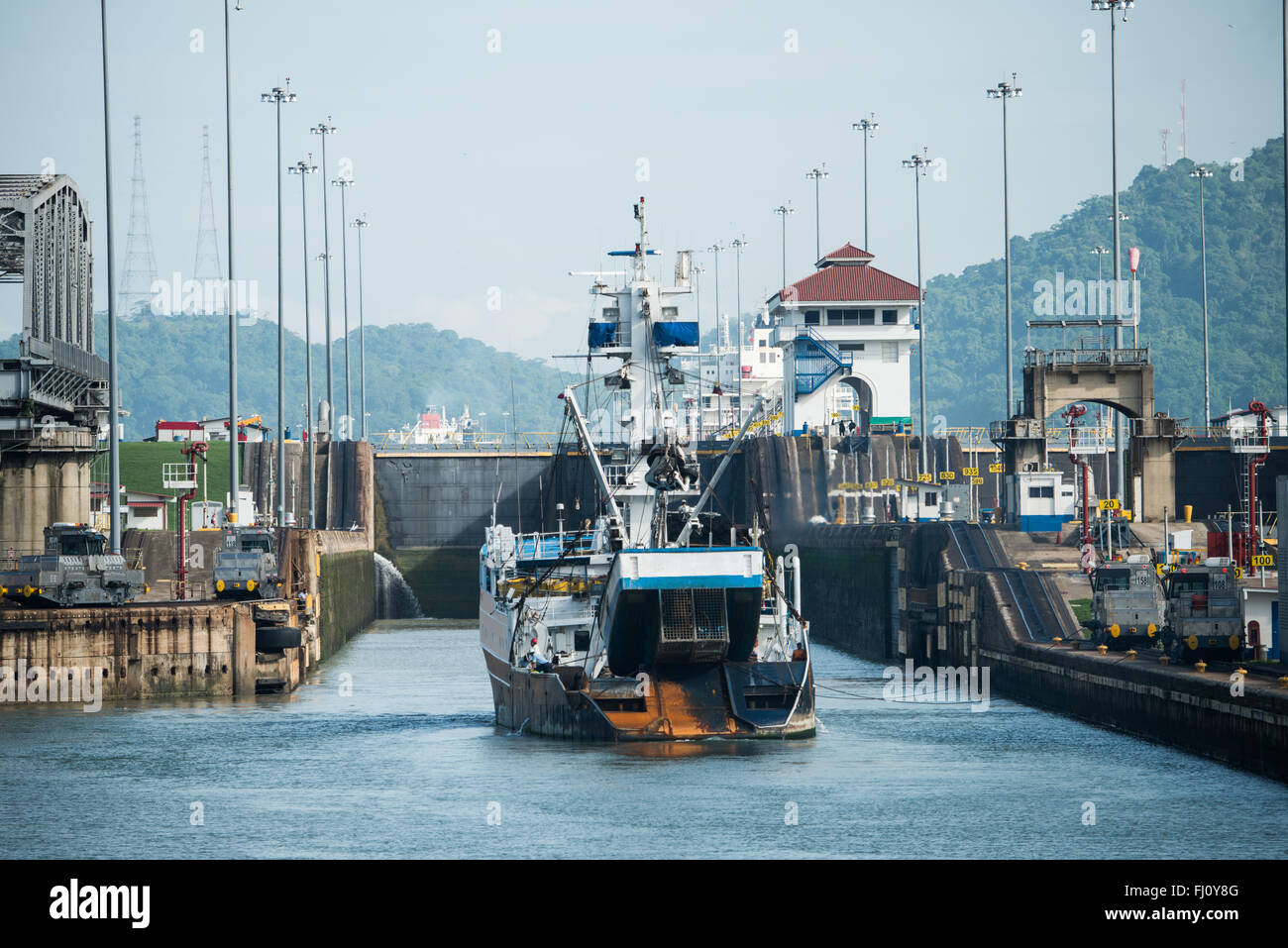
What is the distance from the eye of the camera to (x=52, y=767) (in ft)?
149

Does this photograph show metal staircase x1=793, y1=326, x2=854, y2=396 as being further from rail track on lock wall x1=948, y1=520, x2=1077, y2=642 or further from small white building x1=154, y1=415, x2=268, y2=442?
rail track on lock wall x1=948, y1=520, x2=1077, y2=642

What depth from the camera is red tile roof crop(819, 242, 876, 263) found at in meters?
136

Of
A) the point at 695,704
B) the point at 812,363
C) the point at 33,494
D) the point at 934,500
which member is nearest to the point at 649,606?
the point at 695,704

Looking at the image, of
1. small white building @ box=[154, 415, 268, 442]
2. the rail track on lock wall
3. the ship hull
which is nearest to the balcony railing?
the rail track on lock wall

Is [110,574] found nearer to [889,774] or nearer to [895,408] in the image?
[889,774]

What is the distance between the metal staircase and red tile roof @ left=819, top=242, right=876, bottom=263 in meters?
12.9

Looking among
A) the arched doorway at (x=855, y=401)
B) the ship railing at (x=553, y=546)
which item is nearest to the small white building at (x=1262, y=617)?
the ship railing at (x=553, y=546)

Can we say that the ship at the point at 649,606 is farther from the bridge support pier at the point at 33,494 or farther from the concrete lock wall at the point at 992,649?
the bridge support pier at the point at 33,494

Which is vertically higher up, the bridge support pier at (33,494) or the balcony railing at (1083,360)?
the balcony railing at (1083,360)

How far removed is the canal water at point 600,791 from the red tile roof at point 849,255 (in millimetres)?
82145

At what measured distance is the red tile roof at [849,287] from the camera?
129 metres

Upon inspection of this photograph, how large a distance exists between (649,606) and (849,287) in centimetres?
8968
